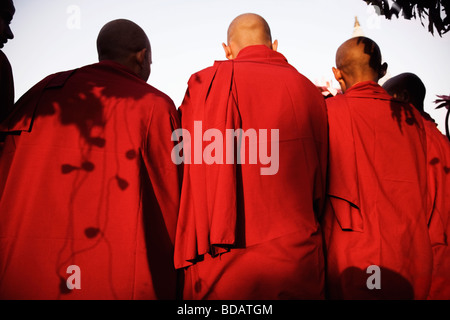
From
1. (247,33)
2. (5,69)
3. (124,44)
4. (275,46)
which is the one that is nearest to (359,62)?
(275,46)

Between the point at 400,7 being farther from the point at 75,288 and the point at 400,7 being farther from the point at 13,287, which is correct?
the point at 13,287

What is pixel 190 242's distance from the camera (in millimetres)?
2086

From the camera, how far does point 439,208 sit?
2.61m

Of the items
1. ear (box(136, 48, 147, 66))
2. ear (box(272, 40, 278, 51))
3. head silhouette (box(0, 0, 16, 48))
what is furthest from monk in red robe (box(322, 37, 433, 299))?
head silhouette (box(0, 0, 16, 48))

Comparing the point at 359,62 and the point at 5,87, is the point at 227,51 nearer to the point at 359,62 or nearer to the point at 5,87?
the point at 359,62

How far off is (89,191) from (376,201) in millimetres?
1733

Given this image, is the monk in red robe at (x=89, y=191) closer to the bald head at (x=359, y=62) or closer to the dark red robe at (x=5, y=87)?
the dark red robe at (x=5, y=87)

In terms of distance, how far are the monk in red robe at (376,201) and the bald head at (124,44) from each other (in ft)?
4.43

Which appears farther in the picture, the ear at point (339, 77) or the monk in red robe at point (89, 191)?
the ear at point (339, 77)

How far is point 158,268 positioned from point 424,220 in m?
1.70

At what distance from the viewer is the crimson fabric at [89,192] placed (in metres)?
2.02

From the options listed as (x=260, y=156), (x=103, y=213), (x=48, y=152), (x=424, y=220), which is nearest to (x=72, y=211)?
(x=103, y=213)

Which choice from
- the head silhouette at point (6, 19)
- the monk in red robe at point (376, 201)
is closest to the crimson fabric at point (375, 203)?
the monk in red robe at point (376, 201)

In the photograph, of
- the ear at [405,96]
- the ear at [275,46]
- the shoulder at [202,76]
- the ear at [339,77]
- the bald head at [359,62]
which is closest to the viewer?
the shoulder at [202,76]
